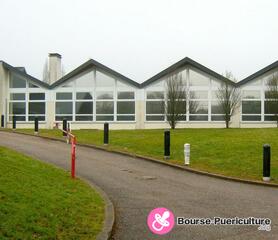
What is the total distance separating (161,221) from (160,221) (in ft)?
0.08

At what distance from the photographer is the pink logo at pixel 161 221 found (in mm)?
7466

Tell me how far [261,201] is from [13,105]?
110ft

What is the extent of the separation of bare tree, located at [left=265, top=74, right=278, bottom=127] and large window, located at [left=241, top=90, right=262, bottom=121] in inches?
26.7

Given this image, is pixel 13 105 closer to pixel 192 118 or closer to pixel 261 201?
pixel 192 118

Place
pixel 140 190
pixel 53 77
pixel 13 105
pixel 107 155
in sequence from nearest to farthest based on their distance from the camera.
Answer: pixel 140 190 < pixel 107 155 < pixel 13 105 < pixel 53 77

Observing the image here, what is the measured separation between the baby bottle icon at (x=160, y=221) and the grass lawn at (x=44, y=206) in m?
0.89

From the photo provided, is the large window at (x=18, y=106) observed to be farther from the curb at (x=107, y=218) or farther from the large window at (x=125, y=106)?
the curb at (x=107, y=218)

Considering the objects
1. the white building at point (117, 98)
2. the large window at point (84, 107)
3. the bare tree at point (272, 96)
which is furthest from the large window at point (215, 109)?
the large window at point (84, 107)

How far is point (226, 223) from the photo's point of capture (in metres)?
7.84

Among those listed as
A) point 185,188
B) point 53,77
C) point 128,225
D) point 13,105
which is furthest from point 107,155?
point 53,77

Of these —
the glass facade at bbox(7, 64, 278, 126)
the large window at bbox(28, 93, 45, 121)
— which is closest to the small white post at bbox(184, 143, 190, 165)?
the glass facade at bbox(7, 64, 278, 126)

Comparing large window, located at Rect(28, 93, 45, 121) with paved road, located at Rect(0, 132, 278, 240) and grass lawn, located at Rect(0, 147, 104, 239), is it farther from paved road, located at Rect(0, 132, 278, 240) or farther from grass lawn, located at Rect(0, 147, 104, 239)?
grass lawn, located at Rect(0, 147, 104, 239)

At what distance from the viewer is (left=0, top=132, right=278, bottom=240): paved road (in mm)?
7298

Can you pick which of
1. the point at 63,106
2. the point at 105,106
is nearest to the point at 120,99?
the point at 105,106
